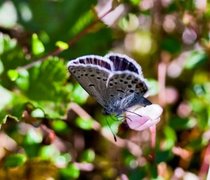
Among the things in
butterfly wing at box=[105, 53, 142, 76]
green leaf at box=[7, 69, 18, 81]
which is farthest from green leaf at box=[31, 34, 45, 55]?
butterfly wing at box=[105, 53, 142, 76]

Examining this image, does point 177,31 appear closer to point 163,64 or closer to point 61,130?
point 163,64

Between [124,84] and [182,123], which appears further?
[182,123]

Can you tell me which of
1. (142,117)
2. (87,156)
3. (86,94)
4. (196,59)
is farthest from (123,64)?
(196,59)

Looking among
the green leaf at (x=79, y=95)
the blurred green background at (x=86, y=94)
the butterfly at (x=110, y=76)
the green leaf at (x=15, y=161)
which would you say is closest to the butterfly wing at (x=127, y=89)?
the butterfly at (x=110, y=76)

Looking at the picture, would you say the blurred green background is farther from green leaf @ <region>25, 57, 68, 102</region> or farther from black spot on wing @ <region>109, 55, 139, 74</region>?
black spot on wing @ <region>109, 55, 139, 74</region>

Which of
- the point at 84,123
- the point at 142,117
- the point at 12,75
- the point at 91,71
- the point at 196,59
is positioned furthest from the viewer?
the point at 196,59

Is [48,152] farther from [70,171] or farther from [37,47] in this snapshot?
[37,47]

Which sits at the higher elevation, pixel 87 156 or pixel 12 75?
pixel 12 75
